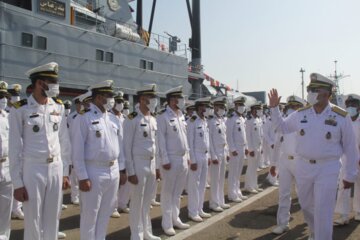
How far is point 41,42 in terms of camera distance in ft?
45.1

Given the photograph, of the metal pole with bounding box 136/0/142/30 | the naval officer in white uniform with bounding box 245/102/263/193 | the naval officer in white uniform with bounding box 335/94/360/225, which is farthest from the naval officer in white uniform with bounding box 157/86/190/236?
the metal pole with bounding box 136/0/142/30

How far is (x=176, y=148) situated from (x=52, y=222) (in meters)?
2.42

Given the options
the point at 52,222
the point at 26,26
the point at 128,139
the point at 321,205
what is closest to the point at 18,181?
the point at 52,222

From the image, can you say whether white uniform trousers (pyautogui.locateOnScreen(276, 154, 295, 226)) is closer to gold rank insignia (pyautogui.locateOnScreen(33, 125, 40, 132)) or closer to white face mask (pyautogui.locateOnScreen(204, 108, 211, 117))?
white face mask (pyautogui.locateOnScreen(204, 108, 211, 117))

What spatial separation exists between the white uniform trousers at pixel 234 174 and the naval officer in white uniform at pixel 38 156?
16.5 feet

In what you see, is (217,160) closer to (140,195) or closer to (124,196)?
(124,196)

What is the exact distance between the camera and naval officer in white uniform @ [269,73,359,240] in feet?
15.0

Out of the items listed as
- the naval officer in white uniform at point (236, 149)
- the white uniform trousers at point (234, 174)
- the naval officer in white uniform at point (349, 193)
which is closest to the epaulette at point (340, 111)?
the naval officer in white uniform at point (349, 193)

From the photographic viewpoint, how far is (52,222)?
410cm

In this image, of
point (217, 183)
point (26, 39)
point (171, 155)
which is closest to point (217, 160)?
point (217, 183)

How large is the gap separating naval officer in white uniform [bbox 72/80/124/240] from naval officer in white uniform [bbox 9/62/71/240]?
24 centimetres

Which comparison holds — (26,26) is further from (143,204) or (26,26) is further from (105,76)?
(143,204)

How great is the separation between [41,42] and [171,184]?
9858 mm

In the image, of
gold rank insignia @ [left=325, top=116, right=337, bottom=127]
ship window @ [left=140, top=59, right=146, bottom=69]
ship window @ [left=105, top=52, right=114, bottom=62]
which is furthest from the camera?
ship window @ [left=140, top=59, right=146, bottom=69]
